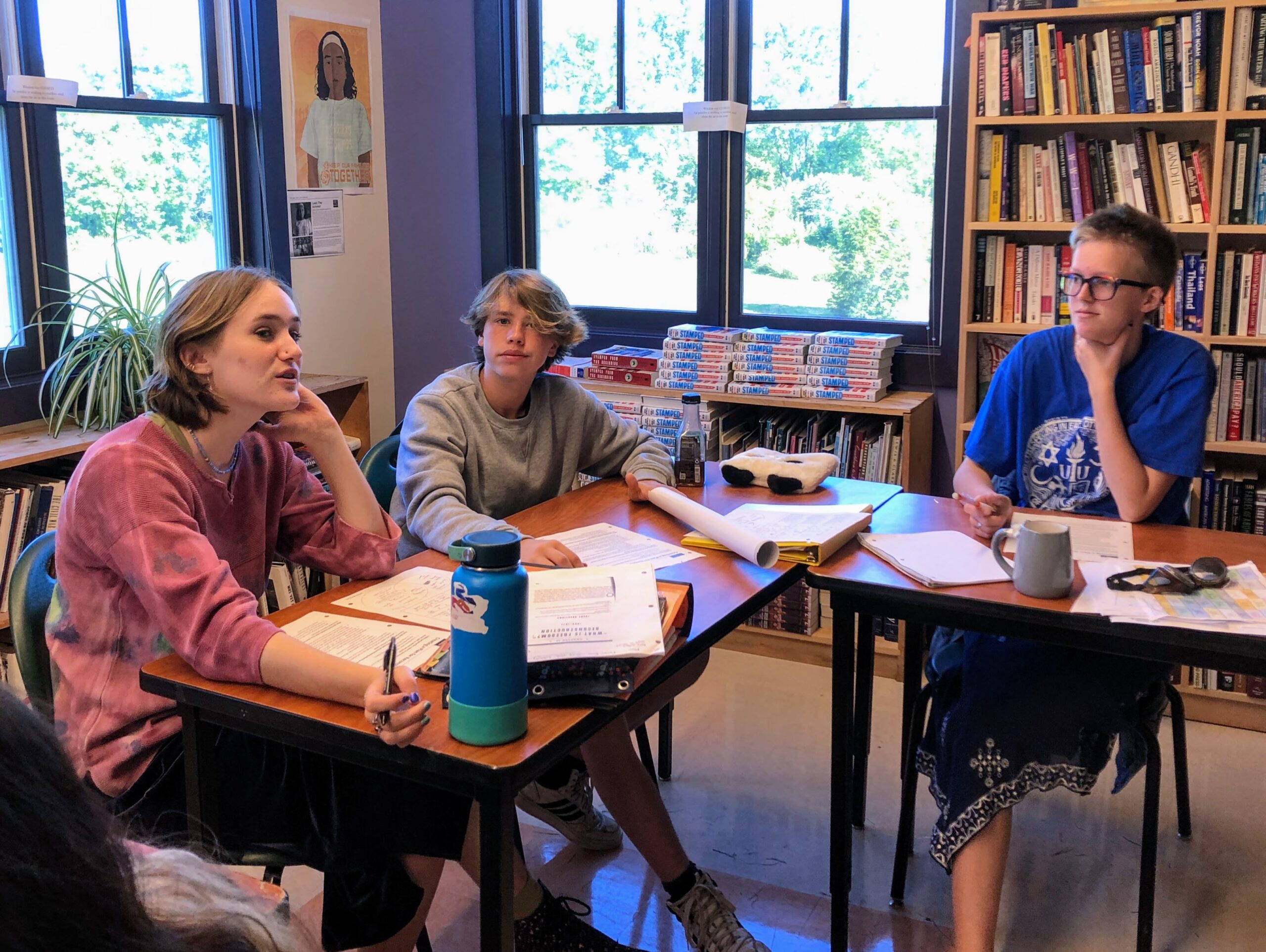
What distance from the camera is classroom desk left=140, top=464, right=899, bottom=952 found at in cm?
131

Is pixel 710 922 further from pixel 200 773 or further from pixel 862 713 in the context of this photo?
pixel 200 773

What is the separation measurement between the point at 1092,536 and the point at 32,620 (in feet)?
5.62

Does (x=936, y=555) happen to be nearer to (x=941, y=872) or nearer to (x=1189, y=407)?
(x=1189, y=407)

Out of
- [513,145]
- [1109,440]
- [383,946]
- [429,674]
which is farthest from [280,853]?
[513,145]

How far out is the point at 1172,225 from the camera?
3072mm

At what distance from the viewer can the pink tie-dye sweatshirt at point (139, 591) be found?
1.51 metres

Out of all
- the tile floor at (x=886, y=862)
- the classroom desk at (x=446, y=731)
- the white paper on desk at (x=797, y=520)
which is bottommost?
the tile floor at (x=886, y=862)

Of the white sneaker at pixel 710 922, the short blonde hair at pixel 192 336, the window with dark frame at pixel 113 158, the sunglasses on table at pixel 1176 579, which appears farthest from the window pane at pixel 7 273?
the sunglasses on table at pixel 1176 579

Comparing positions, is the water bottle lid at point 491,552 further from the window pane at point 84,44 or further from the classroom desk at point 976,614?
the window pane at point 84,44

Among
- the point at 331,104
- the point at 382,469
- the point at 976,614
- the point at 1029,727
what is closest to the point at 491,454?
the point at 382,469

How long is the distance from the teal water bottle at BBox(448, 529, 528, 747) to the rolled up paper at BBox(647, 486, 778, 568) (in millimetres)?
708

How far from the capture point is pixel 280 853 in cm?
165

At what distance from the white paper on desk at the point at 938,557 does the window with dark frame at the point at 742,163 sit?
1.71 m

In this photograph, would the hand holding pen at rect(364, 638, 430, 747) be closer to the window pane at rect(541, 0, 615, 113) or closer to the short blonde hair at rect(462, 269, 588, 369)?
the short blonde hair at rect(462, 269, 588, 369)
